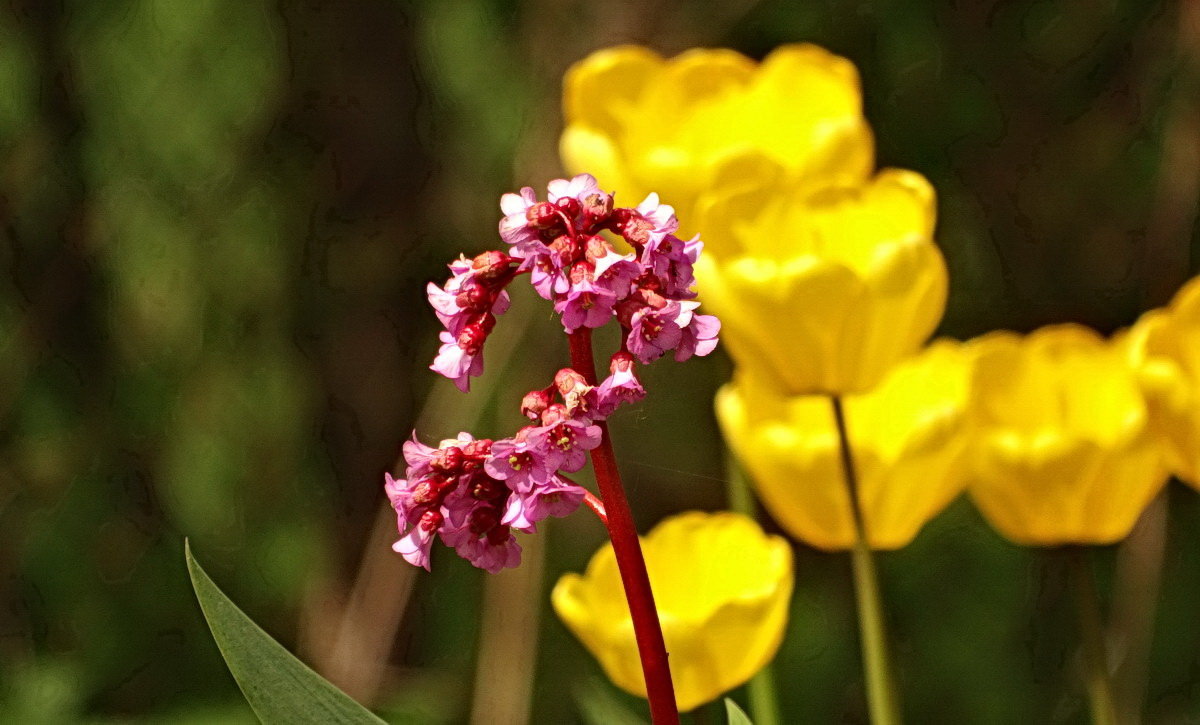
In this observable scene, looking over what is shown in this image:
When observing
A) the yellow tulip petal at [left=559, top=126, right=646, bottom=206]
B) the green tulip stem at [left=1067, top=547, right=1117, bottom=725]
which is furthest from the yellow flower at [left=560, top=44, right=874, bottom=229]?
the green tulip stem at [left=1067, top=547, right=1117, bottom=725]

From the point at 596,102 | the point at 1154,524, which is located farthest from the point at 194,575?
the point at 1154,524

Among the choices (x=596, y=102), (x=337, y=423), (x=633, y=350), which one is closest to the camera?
(x=633, y=350)

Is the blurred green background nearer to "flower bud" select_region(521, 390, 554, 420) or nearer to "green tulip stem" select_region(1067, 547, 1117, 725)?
"green tulip stem" select_region(1067, 547, 1117, 725)

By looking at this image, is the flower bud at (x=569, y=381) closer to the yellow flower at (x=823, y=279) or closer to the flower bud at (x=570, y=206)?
the flower bud at (x=570, y=206)

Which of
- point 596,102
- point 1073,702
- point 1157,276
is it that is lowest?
point 1073,702

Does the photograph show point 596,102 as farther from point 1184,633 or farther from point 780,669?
point 1184,633

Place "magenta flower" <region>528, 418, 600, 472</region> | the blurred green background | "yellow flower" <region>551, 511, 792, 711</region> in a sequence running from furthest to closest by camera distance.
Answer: the blurred green background < "yellow flower" <region>551, 511, 792, 711</region> < "magenta flower" <region>528, 418, 600, 472</region>

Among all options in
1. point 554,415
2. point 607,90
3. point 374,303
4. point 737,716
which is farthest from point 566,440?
point 374,303
